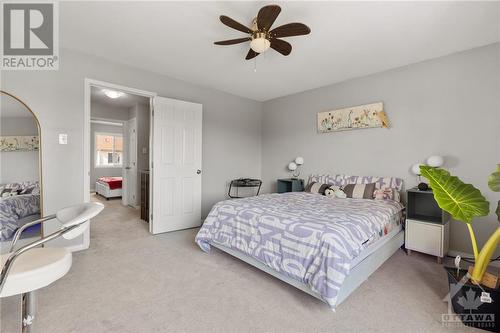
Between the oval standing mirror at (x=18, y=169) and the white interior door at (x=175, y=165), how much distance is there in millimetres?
1365

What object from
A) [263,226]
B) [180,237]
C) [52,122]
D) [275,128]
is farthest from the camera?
[275,128]

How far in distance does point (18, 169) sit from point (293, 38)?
3418 millimetres

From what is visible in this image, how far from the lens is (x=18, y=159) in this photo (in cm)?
255

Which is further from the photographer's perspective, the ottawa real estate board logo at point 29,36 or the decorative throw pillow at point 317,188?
the decorative throw pillow at point 317,188

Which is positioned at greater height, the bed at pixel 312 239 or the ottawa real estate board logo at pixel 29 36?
the ottawa real estate board logo at pixel 29 36

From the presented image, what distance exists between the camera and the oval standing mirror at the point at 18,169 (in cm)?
240

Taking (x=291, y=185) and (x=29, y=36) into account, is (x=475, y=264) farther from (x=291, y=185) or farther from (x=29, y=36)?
(x=29, y=36)

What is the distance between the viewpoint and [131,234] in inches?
141

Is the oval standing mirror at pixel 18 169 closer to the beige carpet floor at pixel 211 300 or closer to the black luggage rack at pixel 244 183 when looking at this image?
the beige carpet floor at pixel 211 300

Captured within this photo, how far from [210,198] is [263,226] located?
96.5 inches

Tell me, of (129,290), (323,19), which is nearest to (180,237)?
(129,290)

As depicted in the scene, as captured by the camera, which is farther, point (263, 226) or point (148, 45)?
point (148, 45)

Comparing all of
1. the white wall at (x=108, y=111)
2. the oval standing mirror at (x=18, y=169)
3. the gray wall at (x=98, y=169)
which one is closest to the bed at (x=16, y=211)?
the oval standing mirror at (x=18, y=169)

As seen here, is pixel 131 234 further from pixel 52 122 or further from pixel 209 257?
pixel 52 122
